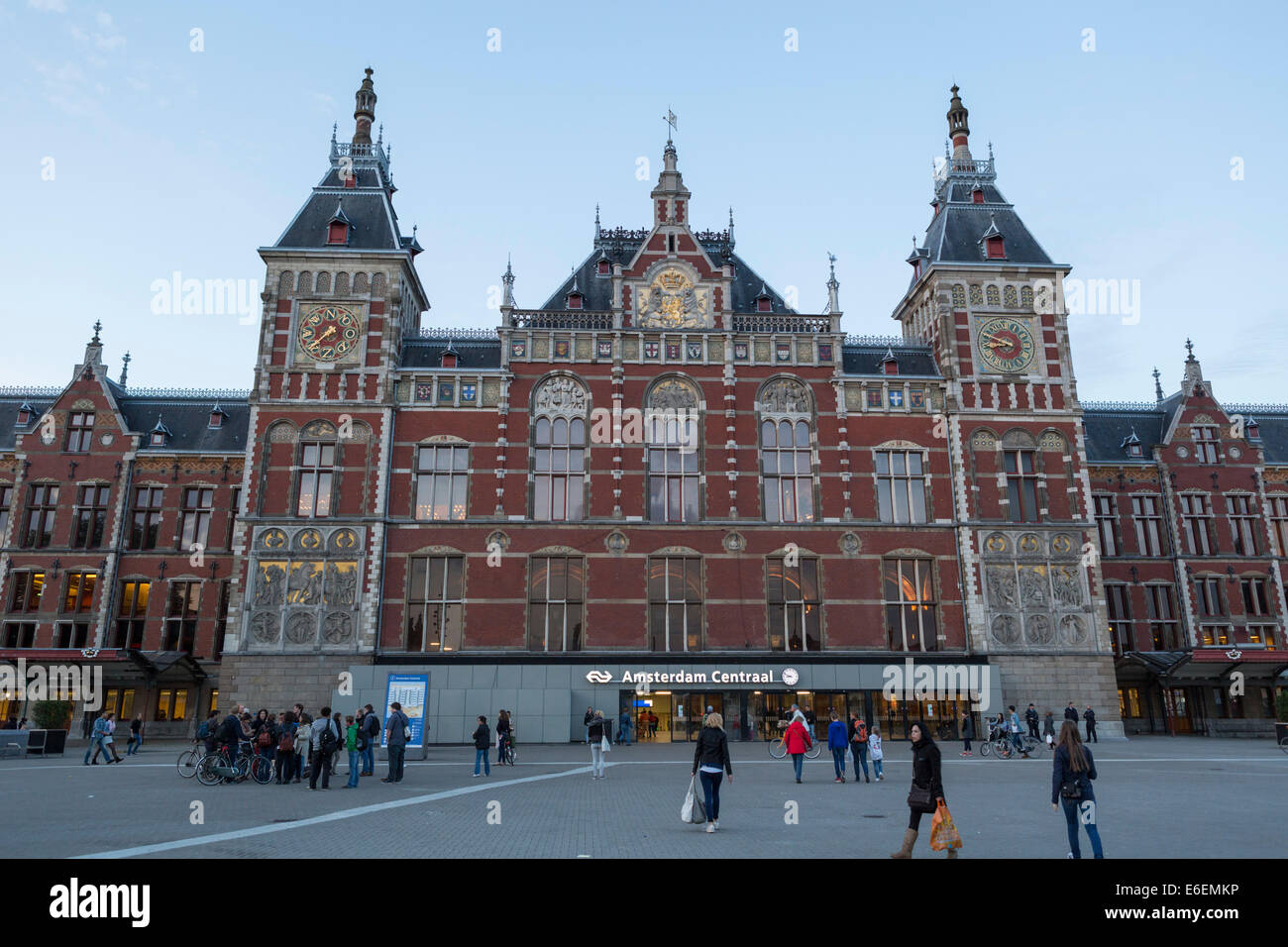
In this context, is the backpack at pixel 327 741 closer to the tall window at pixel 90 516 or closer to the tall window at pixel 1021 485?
the tall window at pixel 1021 485

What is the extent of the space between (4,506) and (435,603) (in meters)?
24.5

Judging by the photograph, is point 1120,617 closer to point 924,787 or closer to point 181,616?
point 924,787

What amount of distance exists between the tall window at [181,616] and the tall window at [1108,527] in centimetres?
4612

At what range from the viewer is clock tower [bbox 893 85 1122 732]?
36594 millimetres

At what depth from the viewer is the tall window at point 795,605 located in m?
36.6

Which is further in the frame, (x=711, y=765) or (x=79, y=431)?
(x=79, y=431)

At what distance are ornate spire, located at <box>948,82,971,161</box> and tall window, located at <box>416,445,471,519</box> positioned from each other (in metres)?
31.2

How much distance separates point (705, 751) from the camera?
1277 cm

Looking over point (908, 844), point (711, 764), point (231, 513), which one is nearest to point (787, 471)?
point (711, 764)

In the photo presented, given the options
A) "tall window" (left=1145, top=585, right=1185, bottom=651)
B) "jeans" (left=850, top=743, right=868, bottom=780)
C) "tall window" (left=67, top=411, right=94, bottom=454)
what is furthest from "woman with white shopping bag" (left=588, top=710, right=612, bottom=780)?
"tall window" (left=67, top=411, right=94, bottom=454)

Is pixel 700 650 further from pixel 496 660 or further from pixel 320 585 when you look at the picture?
pixel 320 585

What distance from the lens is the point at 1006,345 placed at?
40625 millimetres

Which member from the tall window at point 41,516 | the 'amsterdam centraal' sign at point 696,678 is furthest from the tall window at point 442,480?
the tall window at point 41,516

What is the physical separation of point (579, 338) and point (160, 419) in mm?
23942
